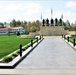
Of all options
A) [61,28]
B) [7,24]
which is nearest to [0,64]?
[61,28]

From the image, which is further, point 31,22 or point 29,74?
point 31,22

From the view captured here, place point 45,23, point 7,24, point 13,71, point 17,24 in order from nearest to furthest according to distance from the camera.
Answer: point 13,71 < point 45,23 < point 17,24 < point 7,24

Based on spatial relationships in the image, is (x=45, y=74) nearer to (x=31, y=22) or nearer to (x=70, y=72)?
(x=70, y=72)

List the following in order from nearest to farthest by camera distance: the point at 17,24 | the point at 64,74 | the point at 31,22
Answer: the point at 64,74 < the point at 31,22 < the point at 17,24

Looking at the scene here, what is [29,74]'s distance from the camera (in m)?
8.80

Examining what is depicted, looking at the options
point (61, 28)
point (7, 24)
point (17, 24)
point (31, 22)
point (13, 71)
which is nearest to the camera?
point (13, 71)

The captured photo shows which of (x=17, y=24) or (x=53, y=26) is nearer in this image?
(x=53, y=26)

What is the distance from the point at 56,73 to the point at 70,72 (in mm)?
604

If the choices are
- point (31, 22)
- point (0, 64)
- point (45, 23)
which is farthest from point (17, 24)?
point (0, 64)

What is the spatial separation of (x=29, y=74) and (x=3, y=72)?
1.13m

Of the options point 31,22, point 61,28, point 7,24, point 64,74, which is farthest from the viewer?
point 7,24

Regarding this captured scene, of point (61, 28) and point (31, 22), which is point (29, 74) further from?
point (31, 22)

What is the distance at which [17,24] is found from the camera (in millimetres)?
144625

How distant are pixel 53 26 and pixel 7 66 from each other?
56.6 metres
